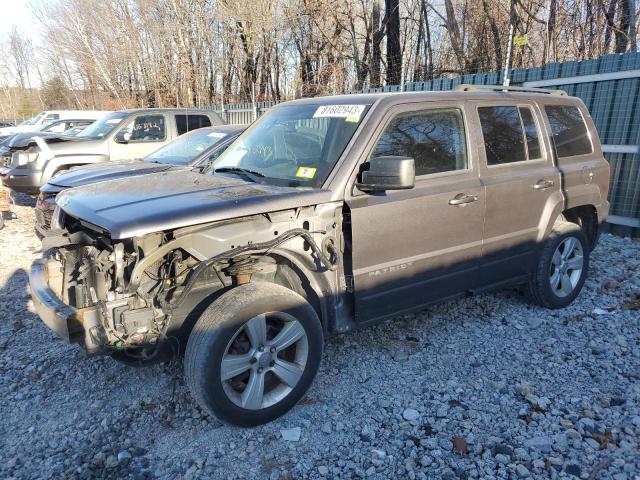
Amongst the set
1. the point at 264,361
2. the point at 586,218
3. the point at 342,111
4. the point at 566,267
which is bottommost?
the point at 566,267

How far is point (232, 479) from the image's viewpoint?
256cm

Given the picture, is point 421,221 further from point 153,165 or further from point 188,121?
point 188,121

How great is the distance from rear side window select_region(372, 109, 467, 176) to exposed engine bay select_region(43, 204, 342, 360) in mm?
721

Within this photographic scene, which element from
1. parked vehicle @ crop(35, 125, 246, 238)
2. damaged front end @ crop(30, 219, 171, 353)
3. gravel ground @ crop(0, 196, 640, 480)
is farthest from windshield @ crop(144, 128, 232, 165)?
damaged front end @ crop(30, 219, 171, 353)

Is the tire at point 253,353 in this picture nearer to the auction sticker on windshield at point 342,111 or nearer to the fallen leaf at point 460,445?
the fallen leaf at point 460,445

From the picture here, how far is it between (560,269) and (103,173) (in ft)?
18.3

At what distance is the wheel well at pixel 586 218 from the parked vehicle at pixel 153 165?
4020mm

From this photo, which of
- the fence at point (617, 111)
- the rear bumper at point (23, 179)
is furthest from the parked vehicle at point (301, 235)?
the rear bumper at point (23, 179)

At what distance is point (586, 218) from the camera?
16.0 ft

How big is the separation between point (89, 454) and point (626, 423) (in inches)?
128

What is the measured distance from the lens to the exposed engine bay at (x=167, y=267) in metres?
2.61

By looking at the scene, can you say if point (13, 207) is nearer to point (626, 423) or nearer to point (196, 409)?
point (196, 409)

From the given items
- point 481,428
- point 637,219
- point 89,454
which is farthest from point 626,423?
point 637,219

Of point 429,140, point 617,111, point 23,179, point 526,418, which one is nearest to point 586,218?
point 429,140
